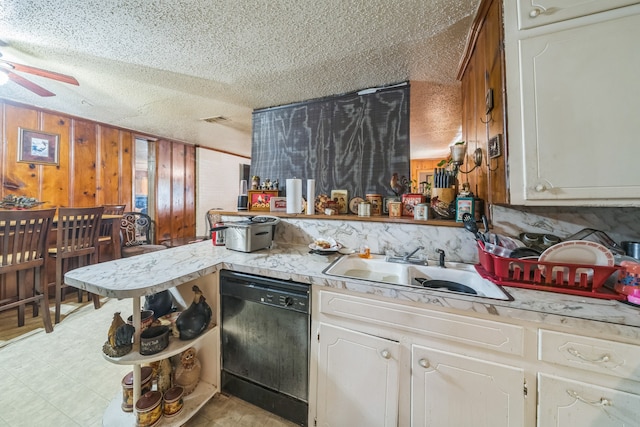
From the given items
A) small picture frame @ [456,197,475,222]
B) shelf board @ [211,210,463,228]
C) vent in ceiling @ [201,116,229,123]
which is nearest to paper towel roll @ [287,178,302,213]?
shelf board @ [211,210,463,228]

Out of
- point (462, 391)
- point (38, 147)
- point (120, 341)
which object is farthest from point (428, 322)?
point (38, 147)

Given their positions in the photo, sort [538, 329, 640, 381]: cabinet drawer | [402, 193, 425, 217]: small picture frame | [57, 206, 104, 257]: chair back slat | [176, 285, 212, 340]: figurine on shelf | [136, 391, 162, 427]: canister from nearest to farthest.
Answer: [538, 329, 640, 381]: cabinet drawer
[136, 391, 162, 427]: canister
[176, 285, 212, 340]: figurine on shelf
[402, 193, 425, 217]: small picture frame
[57, 206, 104, 257]: chair back slat

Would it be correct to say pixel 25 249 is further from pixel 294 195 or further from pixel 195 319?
pixel 294 195

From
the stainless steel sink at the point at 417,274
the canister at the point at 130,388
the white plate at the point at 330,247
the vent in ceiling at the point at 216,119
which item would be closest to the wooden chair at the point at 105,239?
the vent in ceiling at the point at 216,119

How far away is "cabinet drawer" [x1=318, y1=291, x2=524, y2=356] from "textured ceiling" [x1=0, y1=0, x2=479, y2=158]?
4.90 feet

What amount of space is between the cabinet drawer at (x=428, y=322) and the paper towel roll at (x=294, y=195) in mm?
919

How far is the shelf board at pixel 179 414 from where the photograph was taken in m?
1.15

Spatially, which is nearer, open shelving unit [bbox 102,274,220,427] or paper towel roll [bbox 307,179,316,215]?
open shelving unit [bbox 102,274,220,427]

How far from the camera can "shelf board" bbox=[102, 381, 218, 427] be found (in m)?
1.15

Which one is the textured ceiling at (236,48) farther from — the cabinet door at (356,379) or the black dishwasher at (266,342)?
the cabinet door at (356,379)

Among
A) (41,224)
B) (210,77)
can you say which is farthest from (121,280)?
(41,224)

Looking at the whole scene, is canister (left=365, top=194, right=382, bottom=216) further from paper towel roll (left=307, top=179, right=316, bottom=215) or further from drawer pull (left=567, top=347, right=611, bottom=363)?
drawer pull (left=567, top=347, right=611, bottom=363)

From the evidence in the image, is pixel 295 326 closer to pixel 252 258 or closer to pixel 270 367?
pixel 270 367

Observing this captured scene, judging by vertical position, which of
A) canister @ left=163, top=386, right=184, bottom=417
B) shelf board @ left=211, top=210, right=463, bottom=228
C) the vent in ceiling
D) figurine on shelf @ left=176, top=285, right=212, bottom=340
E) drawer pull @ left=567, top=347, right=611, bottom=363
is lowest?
canister @ left=163, top=386, right=184, bottom=417
